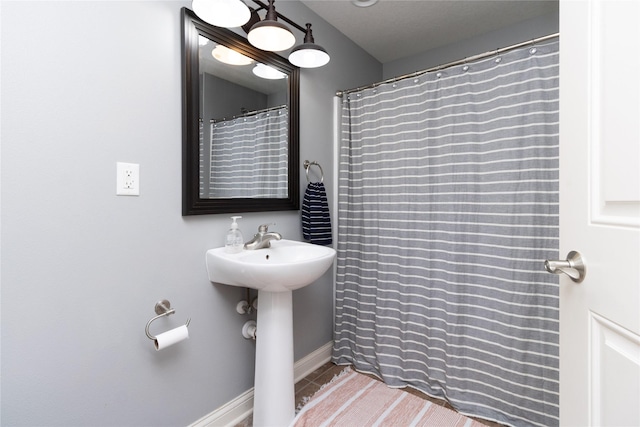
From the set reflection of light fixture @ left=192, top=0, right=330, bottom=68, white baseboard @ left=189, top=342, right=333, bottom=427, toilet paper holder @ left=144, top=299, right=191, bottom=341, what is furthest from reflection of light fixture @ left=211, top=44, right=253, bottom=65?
white baseboard @ left=189, top=342, right=333, bottom=427

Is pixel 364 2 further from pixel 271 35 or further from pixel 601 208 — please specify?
pixel 601 208

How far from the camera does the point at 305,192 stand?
6.11ft

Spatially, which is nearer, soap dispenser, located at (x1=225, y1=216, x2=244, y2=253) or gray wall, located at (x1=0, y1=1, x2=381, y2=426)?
gray wall, located at (x1=0, y1=1, x2=381, y2=426)

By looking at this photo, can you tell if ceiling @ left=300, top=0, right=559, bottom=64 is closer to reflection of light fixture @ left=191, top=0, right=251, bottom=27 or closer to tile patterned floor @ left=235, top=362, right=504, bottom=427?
reflection of light fixture @ left=191, top=0, right=251, bottom=27

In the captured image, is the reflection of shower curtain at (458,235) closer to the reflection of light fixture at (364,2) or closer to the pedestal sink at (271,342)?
the reflection of light fixture at (364,2)

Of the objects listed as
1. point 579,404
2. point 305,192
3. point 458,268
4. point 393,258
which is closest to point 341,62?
point 305,192

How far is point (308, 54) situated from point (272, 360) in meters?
1.51

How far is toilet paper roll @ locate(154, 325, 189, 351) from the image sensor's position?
3.68ft

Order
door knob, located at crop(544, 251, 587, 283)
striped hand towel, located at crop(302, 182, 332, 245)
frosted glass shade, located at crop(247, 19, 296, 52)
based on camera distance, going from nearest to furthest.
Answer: door knob, located at crop(544, 251, 587, 283)
frosted glass shade, located at crop(247, 19, 296, 52)
striped hand towel, located at crop(302, 182, 332, 245)

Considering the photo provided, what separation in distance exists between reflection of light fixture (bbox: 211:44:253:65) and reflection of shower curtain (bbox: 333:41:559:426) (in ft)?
2.59

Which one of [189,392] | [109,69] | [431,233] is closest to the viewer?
[109,69]

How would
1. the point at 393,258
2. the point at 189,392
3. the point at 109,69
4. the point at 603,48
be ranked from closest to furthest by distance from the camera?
the point at 603,48 < the point at 109,69 < the point at 189,392 < the point at 393,258

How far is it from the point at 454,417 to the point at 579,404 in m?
1.13

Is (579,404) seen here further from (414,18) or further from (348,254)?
(414,18)
